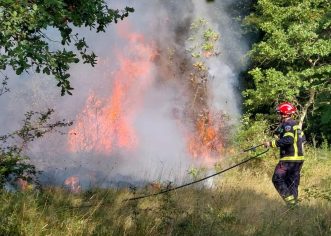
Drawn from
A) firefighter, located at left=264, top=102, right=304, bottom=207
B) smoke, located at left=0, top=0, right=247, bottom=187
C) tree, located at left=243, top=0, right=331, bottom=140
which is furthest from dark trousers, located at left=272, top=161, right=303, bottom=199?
tree, located at left=243, top=0, right=331, bottom=140

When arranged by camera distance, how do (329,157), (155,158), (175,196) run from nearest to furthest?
(175,196)
(329,157)
(155,158)

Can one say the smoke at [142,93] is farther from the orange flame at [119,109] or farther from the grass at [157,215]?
the grass at [157,215]

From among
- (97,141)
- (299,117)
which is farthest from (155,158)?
(299,117)

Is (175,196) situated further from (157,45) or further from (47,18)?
(157,45)

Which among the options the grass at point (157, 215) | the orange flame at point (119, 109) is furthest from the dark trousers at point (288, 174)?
the orange flame at point (119, 109)

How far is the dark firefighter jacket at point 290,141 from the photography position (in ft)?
22.6

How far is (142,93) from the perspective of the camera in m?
15.5

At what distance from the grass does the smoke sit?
3.79 metres

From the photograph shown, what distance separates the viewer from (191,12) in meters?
17.4

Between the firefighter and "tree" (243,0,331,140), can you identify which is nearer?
the firefighter

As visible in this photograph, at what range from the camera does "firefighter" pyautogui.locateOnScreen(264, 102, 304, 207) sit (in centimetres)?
693

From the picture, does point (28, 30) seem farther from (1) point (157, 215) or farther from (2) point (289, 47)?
(2) point (289, 47)

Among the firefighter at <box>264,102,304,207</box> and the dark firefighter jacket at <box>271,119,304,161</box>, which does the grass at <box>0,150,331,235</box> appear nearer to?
the firefighter at <box>264,102,304,207</box>

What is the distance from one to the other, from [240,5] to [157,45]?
415cm
